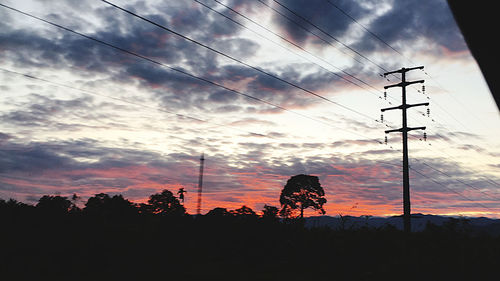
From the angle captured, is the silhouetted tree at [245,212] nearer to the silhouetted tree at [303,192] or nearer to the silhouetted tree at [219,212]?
the silhouetted tree at [219,212]

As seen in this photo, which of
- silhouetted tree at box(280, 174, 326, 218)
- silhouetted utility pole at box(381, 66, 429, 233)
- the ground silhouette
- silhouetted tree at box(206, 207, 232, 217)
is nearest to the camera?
the ground silhouette

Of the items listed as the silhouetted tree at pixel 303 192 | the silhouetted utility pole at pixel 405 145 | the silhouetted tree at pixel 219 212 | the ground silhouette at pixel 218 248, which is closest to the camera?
the ground silhouette at pixel 218 248

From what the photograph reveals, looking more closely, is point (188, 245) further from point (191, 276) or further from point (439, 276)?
point (439, 276)

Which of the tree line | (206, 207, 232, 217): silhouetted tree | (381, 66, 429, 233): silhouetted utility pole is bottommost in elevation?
the tree line

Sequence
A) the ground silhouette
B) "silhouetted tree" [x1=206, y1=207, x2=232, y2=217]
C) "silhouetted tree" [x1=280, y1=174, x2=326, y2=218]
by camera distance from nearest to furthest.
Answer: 1. the ground silhouette
2. "silhouetted tree" [x1=206, y1=207, x2=232, y2=217]
3. "silhouetted tree" [x1=280, y1=174, x2=326, y2=218]

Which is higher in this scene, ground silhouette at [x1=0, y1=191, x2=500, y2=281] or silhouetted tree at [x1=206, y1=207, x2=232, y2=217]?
silhouetted tree at [x1=206, y1=207, x2=232, y2=217]

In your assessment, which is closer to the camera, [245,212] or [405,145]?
[245,212]

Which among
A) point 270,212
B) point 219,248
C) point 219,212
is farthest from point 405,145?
point 219,248

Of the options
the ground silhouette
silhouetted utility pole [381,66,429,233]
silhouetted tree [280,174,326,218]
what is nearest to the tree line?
the ground silhouette

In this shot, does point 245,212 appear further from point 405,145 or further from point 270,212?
point 405,145

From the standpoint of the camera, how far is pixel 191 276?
10.3 meters

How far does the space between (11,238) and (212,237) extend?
6591mm

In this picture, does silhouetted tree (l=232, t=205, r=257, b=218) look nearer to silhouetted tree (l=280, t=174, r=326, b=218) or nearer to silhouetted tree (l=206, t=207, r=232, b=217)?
silhouetted tree (l=206, t=207, r=232, b=217)

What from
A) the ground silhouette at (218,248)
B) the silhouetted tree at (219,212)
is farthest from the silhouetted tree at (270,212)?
the silhouetted tree at (219,212)
